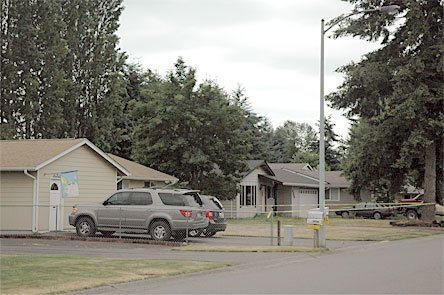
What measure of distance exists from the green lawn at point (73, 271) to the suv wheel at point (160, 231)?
240 inches

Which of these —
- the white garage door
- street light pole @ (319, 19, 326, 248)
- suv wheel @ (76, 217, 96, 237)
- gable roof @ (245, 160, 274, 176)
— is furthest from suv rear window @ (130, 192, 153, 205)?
the white garage door

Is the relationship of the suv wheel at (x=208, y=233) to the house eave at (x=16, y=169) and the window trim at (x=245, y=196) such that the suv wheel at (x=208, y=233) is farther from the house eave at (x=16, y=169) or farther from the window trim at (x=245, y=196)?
the window trim at (x=245, y=196)

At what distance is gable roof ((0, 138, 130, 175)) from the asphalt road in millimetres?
12885

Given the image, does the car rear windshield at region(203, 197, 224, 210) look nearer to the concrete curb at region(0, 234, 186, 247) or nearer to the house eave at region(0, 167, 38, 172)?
the concrete curb at region(0, 234, 186, 247)

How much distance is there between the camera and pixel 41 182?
27891mm

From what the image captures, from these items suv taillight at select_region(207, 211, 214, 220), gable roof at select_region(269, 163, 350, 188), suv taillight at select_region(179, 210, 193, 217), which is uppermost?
gable roof at select_region(269, 163, 350, 188)

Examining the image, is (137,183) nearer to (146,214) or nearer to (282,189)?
(146,214)

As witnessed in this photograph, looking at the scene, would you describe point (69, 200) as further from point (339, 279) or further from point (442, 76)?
point (442, 76)

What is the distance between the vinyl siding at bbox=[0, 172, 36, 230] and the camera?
2777 cm

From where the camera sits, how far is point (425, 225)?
123ft

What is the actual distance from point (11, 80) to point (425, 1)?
2771 cm

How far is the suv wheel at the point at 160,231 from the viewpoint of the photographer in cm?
2361

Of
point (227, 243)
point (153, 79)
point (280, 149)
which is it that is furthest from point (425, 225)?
point (280, 149)

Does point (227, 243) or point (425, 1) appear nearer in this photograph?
point (227, 243)
